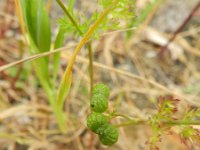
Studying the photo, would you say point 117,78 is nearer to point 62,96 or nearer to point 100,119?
point 62,96

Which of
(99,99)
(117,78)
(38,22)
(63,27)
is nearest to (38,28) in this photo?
(38,22)

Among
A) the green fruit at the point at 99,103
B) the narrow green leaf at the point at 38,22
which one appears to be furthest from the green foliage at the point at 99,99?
the narrow green leaf at the point at 38,22

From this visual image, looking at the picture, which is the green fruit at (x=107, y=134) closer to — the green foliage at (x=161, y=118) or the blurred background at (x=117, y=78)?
the green foliage at (x=161, y=118)

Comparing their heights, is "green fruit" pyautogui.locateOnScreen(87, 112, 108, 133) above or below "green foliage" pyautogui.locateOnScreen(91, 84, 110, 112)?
below

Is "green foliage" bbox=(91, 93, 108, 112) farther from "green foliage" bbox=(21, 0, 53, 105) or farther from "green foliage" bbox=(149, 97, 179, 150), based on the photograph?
"green foliage" bbox=(21, 0, 53, 105)

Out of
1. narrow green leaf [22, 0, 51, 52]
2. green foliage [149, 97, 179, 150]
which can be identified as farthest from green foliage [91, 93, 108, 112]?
narrow green leaf [22, 0, 51, 52]

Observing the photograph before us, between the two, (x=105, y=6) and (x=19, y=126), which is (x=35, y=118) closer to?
(x=19, y=126)

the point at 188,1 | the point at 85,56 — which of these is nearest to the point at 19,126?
the point at 85,56

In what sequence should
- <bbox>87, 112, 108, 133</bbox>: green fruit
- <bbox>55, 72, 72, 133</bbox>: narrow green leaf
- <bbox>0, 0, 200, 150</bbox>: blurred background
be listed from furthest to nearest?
<bbox>0, 0, 200, 150</bbox>: blurred background → <bbox>55, 72, 72, 133</bbox>: narrow green leaf → <bbox>87, 112, 108, 133</bbox>: green fruit

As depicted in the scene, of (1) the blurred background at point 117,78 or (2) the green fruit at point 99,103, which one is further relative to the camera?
(1) the blurred background at point 117,78
